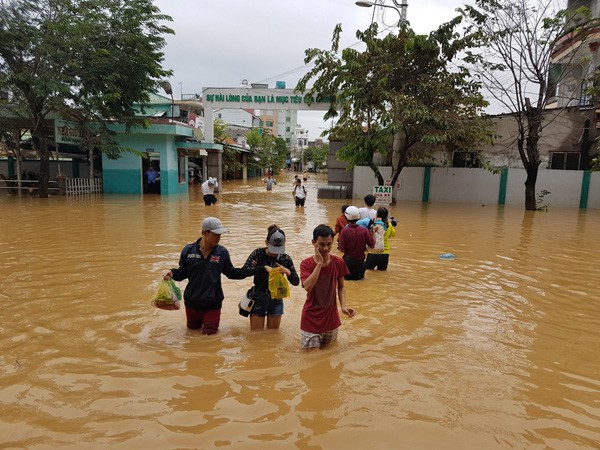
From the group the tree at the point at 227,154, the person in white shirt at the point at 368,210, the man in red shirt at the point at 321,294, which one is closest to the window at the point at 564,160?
the person in white shirt at the point at 368,210

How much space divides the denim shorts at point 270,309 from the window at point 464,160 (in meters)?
21.7

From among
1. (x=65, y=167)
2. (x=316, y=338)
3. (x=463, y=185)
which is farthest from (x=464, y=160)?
(x=316, y=338)

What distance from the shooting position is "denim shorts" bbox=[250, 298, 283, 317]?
16.2 feet

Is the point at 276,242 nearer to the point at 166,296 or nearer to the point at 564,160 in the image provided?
the point at 166,296

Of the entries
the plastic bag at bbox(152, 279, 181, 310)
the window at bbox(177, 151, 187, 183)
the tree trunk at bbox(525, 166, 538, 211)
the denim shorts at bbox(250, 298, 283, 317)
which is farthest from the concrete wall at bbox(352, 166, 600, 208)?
the plastic bag at bbox(152, 279, 181, 310)

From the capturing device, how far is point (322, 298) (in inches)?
170

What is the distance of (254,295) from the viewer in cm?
488

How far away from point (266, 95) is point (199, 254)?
22.3 meters

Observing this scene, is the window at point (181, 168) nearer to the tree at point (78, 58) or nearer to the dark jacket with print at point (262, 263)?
the tree at point (78, 58)

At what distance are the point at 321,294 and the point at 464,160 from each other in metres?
23.3

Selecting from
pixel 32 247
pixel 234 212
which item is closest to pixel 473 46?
pixel 234 212

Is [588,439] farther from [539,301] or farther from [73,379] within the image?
[73,379]

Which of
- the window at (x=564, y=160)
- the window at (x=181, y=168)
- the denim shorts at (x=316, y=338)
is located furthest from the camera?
the window at (x=181, y=168)

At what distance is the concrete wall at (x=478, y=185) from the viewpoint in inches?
929
